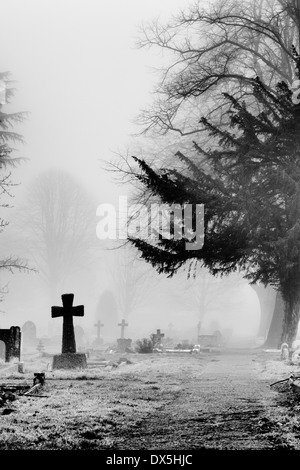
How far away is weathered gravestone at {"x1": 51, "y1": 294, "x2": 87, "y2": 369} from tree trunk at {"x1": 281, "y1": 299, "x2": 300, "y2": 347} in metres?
5.82

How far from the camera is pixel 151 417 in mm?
7277


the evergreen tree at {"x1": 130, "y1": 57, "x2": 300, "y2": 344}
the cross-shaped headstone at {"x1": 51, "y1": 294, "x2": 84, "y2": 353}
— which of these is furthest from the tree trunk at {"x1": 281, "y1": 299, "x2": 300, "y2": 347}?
the evergreen tree at {"x1": 130, "y1": 57, "x2": 300, "y2": 344}

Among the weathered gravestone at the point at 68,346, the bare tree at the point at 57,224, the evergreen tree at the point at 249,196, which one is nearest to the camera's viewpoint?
the evergreen tree at the point at 249,196

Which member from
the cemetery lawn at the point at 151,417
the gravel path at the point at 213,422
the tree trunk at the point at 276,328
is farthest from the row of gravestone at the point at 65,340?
the tree trunk at the point at 276,328

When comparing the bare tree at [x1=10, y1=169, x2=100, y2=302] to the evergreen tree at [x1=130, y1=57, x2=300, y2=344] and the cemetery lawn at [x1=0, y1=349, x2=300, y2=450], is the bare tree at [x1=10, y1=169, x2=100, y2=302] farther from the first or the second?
the cemetery lawn at [x1=0, y1=349, x2=300, y2=450]

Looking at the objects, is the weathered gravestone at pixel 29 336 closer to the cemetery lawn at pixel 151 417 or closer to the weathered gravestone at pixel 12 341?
the weathered gravestone at pixel 12 341

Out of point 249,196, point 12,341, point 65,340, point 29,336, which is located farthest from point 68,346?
point 29,336

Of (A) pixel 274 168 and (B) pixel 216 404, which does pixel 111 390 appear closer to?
(B) pixel 216 404

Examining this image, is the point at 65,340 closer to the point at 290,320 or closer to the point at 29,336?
the point at 290,320

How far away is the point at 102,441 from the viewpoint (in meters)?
5.71

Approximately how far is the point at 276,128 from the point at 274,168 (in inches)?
33.2

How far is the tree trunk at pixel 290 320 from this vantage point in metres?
18.8

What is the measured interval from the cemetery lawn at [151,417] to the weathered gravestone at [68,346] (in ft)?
14.8
